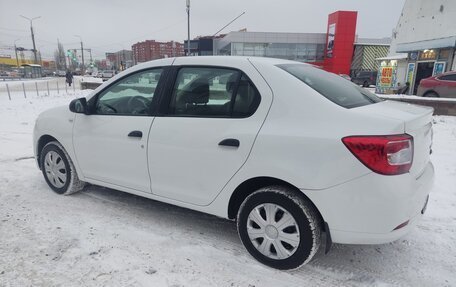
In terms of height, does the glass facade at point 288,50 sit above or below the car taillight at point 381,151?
above

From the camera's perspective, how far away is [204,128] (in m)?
2.91

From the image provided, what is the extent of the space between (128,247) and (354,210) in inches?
78.7

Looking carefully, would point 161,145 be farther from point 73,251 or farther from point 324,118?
point 324,118

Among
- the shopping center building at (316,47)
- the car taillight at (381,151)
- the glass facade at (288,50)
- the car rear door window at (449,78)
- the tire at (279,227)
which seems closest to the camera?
the car taillight at (381,151)

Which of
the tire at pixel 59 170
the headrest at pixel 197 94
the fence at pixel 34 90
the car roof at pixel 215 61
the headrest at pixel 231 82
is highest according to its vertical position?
the car roof at pixel 215 61

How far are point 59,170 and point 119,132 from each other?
4.39 feet

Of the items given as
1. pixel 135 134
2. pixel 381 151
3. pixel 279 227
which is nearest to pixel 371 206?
pixel 381 151

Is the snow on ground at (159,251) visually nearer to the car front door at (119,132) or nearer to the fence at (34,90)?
the car front door at (119,132)

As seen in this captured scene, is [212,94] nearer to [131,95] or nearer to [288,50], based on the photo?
[131,95]

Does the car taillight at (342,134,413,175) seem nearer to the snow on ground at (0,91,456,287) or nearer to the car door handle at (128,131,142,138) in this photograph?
the snow on ground at (0,91,456,287)

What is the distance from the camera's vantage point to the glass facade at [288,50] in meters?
49.8

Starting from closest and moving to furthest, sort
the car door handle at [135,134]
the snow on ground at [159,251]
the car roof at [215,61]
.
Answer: the snow on ground at [159,251] → the car roof at [215,61] → the car door handle at [135,134]

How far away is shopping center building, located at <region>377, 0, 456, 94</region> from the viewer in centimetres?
1975

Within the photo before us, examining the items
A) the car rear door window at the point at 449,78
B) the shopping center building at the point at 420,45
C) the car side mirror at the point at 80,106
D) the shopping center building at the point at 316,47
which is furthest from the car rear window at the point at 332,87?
the shopping center building at the point at 316,47
